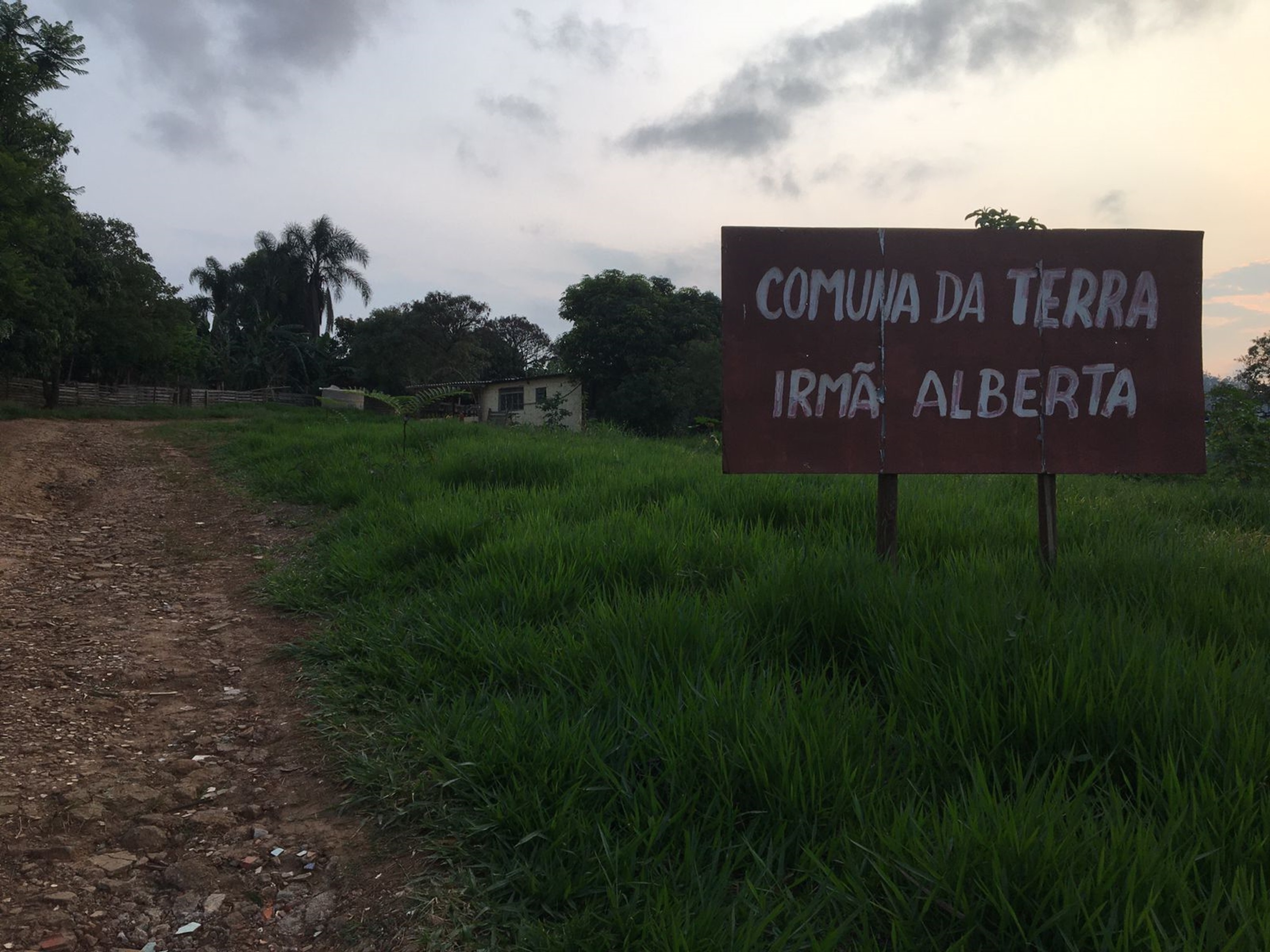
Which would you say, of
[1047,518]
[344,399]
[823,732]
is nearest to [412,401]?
[1047,518]

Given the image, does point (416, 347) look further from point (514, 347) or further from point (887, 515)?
point (887, 515)

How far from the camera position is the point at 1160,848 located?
164cm

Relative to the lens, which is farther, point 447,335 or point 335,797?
point 447,335

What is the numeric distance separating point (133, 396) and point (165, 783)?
43.4 meters

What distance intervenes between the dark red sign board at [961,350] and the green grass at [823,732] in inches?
20.6

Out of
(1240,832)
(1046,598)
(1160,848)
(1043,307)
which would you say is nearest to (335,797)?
(1160,848)

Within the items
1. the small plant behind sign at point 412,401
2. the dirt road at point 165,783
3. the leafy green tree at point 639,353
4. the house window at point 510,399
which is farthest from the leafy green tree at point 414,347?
the dirt road at point 165,783

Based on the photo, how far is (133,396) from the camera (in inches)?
1529

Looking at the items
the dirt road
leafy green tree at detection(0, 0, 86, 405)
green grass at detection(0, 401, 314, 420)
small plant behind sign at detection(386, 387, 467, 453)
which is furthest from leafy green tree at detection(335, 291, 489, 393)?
the dirt road

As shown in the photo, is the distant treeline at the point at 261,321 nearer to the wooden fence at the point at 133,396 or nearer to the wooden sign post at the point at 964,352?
the wooden fence at the point at 133,396

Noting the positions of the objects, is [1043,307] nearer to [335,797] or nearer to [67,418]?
[335,797]

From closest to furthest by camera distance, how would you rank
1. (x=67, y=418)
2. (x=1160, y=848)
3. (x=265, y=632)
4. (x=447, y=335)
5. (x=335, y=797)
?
(x=1160, y=848) < (x=335, y=797) < (x=265, y=632) < (x=67, y=418) < (x=447, y=335)

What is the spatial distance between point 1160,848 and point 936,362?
2346mm

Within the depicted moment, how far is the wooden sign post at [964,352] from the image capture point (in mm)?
3525
